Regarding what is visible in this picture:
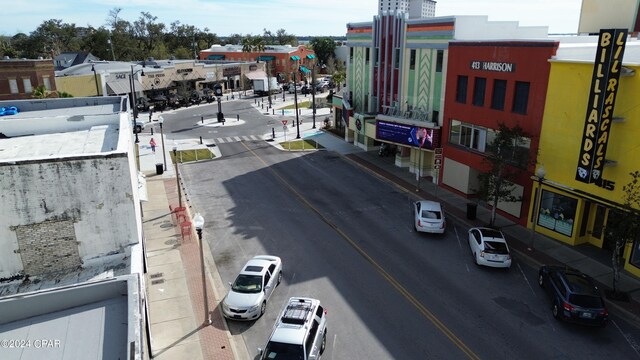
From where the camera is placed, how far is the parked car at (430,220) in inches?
962

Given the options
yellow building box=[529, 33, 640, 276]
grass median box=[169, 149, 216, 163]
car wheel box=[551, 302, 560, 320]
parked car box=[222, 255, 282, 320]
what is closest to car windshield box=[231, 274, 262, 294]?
parked car box=[222, 255, 282, 320]

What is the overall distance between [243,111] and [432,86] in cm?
4169

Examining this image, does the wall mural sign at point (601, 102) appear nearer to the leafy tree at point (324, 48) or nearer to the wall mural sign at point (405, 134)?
the wall mural sign at point (405, 134)

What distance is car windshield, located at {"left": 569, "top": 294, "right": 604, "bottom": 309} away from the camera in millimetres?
16422

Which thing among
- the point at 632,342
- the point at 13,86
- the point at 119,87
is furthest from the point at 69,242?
the point at 119,87

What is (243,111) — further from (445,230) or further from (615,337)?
(615,337)

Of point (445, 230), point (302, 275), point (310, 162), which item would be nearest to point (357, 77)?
point (310, 162)

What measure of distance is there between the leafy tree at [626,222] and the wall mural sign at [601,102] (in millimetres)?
1690

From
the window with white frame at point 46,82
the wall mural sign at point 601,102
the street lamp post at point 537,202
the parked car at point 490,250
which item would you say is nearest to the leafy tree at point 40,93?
the window with white frame at point 46,82

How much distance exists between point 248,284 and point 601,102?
17465 mm

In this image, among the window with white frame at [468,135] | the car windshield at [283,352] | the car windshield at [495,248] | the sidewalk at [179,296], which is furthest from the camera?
the window with white frame at [468,135]

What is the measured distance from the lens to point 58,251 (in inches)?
569

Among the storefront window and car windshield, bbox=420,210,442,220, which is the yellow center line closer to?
car windshield, bbox=420,210,442,220

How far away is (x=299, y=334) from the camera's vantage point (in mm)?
14359
